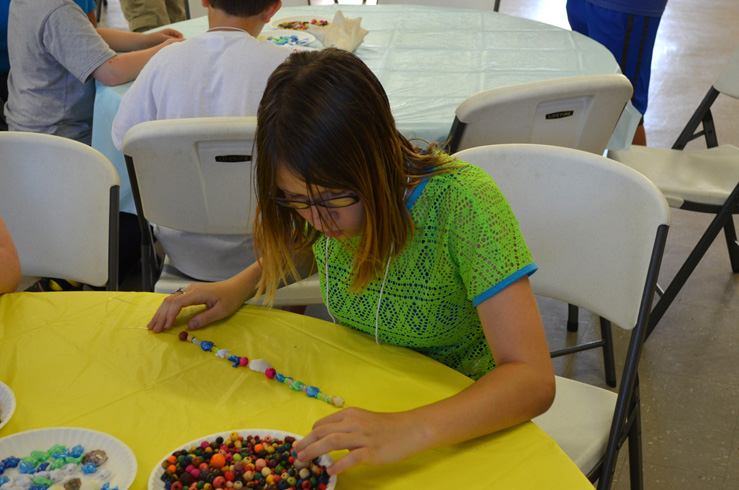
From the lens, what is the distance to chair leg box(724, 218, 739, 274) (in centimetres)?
261

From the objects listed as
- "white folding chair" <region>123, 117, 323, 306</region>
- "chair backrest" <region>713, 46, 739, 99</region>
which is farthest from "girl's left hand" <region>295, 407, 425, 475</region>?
"chair backrest" <region>713, 46, 739, 99</region>

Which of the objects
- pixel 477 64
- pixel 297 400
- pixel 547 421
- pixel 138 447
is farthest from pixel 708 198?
pixel 138 447

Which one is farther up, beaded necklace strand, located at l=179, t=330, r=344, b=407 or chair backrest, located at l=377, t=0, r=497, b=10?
beaded necklace strand, located at l=179, t=330, r=344, b=407

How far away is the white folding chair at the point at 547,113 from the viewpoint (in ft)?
5.97

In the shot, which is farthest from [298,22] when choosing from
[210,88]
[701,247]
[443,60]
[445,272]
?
[445,272]

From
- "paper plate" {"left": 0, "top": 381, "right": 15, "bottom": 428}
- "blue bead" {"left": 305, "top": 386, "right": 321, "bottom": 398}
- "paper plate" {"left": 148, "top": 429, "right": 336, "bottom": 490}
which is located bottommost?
"paper plate" {"left": 0, "top": 381, "right": 15, "bottom": 428}

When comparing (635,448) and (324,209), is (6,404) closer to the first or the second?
(324,209)

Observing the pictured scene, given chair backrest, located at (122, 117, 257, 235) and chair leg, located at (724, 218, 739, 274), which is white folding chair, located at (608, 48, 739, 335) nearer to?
chair leg, located at (724, 218, 739, 274)

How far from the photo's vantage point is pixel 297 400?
99 centimetres

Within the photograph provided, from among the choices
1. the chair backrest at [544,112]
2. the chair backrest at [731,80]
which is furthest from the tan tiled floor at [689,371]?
the chair backrest at [544,112]

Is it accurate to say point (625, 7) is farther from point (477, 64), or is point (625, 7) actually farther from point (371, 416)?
point (371, 416)

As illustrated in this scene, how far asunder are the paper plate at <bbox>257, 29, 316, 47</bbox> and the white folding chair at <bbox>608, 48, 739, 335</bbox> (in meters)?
1.19

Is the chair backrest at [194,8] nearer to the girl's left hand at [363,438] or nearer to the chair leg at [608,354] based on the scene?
the chair leg at [608,354]

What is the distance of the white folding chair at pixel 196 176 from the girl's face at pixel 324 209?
1.86 feet
